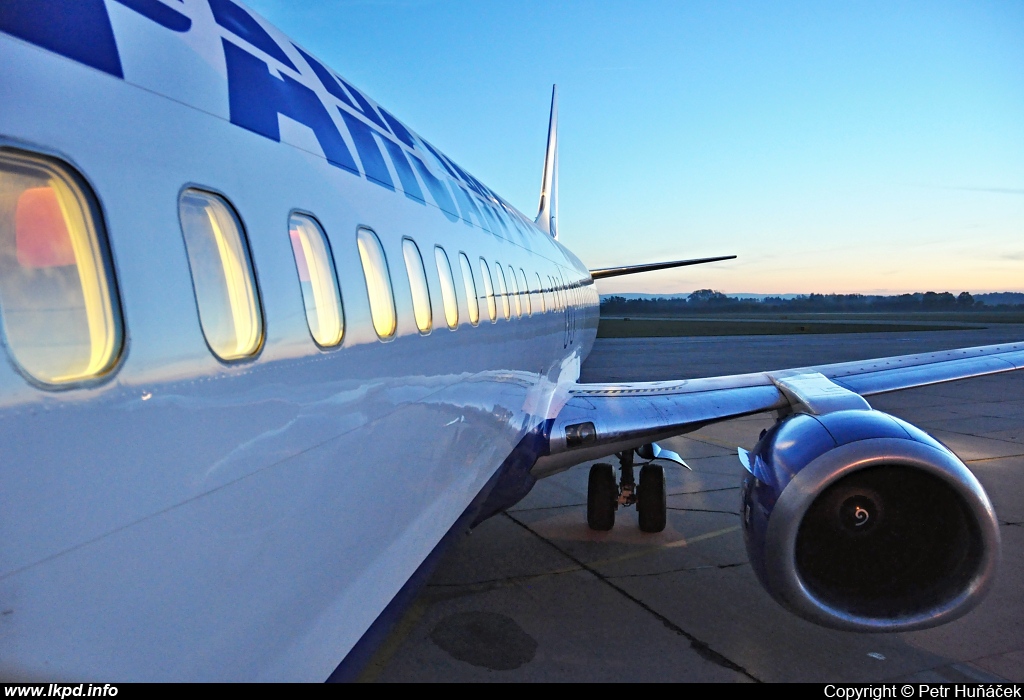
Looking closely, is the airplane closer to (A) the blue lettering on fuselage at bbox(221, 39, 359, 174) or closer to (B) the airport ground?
(A) the blue lettering on fuselage at bbox(221, 39, 359, 174)

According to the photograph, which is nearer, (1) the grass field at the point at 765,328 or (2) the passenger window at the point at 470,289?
(2) the passenger window at the point at 470,289

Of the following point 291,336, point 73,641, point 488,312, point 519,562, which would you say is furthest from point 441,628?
point 73,641

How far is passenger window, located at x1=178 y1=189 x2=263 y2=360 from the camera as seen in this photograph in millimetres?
1970

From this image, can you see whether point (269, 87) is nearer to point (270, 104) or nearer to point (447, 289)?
point (270, 104)

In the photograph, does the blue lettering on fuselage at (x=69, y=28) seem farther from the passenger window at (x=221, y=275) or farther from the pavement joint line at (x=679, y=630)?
the pavement joint line at (x=679, y=630)

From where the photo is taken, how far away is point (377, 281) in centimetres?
333

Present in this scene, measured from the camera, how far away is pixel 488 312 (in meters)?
5.60

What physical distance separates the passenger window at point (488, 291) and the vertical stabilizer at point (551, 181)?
12918 mm

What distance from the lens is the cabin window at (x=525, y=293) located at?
7.42 m

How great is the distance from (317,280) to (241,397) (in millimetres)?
785

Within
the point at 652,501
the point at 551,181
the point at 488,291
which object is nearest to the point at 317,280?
the point at 488,291

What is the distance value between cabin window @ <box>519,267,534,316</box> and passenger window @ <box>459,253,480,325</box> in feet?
6.67

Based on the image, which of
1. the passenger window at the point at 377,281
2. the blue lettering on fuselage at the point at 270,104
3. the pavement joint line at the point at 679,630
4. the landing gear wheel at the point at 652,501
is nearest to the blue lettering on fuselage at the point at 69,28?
the blue lettering on fuselage at the point at 270,104

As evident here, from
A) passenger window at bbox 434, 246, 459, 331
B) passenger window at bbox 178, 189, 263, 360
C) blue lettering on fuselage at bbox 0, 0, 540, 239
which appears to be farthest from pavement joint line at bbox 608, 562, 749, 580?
passenger window at bbox 178, 189, 263, 360
